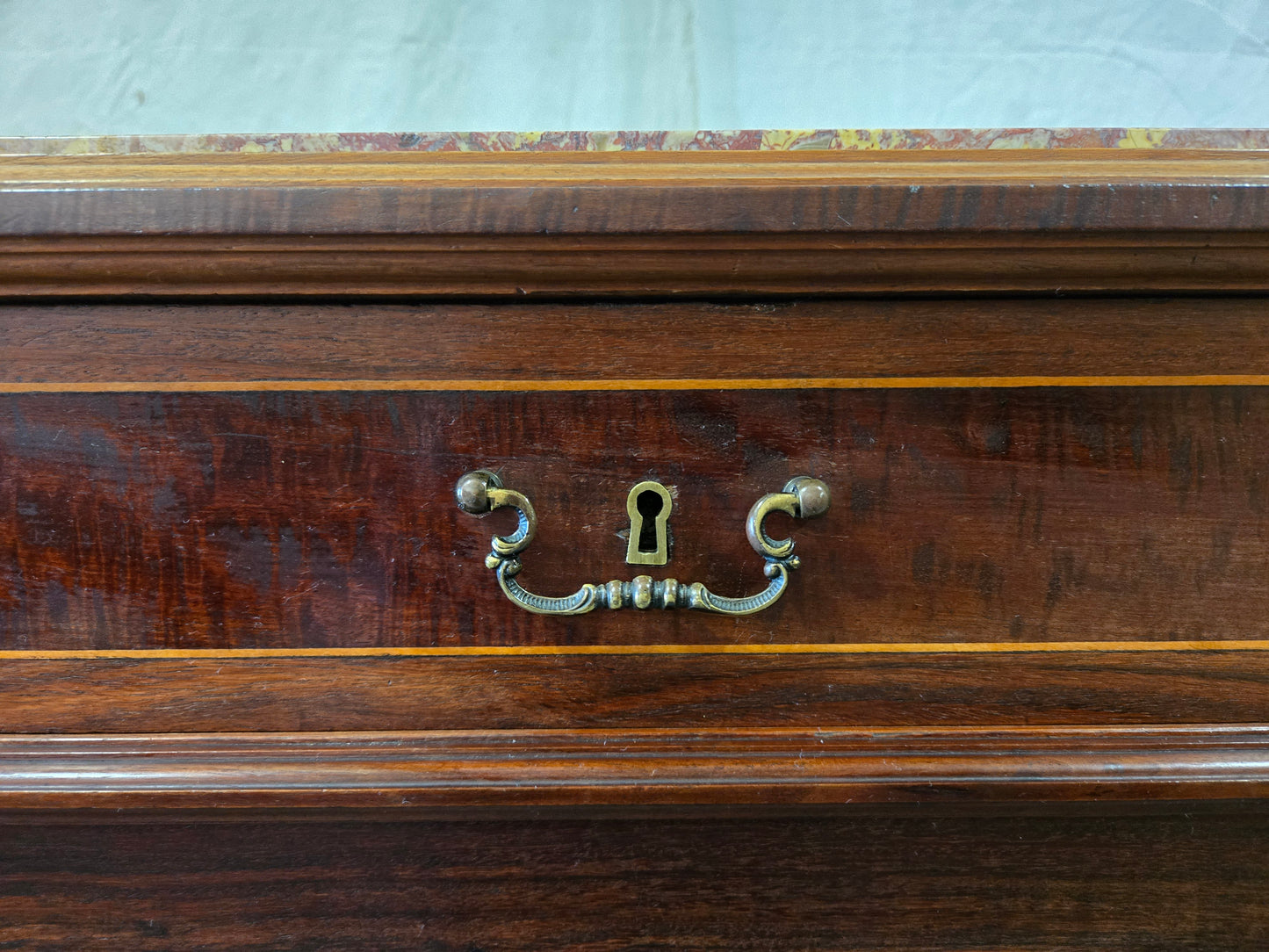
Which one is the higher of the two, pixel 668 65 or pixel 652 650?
pixel 668 65

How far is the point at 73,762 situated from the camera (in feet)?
0.97

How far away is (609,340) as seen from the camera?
11.1 inches

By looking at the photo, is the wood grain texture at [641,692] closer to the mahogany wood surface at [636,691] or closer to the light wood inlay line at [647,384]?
the mahogany wood surface at [636,691]

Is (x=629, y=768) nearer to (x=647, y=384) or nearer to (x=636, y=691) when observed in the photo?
(x=636, y=691)

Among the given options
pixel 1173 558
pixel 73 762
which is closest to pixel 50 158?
pixel 73 762

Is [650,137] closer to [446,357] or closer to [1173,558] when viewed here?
[446,357]

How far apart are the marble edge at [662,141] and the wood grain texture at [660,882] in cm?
29

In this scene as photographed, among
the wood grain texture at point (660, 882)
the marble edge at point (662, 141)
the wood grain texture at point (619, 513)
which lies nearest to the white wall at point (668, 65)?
the marble edge at point (662, 141)

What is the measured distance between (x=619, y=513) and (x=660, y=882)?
170mm

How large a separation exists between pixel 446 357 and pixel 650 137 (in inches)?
5.3

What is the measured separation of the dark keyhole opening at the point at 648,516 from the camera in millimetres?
295

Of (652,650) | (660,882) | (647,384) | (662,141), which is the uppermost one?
(662,141)

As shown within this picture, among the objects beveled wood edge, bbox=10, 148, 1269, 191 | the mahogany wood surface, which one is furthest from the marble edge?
the mahogany wood surface

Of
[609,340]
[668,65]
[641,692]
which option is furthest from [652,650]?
[668,65]
